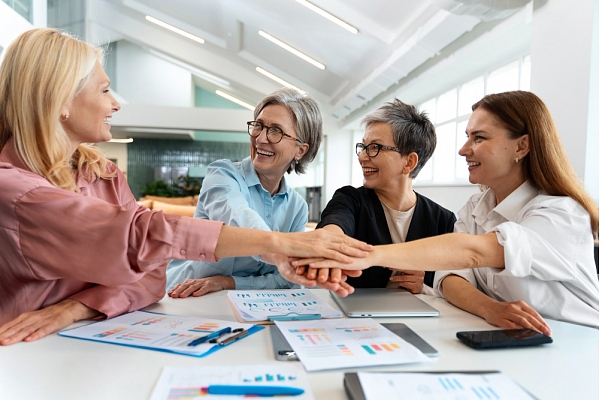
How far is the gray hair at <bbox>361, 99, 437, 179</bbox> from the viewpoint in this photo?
80.2 inches

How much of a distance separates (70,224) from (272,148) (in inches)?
45.9

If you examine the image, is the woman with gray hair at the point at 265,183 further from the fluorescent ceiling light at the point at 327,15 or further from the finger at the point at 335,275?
the fluorescent ceiling light at the point at 327,15

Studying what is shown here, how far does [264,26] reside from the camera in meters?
6.95

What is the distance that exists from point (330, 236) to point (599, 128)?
1839 mm

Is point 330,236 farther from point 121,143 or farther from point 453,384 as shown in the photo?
point 121,143

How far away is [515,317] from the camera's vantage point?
1.17 m

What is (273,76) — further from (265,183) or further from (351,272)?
(351,272)

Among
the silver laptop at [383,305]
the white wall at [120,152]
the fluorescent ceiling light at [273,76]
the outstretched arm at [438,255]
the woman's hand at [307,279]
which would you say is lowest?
the silver laptop at [383,305]

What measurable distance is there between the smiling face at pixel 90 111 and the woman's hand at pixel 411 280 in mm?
1156

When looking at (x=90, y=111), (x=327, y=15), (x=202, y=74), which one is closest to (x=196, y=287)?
(x=90, y=111)

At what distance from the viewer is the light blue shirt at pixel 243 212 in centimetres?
179

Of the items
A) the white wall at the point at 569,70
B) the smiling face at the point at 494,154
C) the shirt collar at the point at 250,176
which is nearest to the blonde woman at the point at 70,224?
the smiling face at the point at 494,154

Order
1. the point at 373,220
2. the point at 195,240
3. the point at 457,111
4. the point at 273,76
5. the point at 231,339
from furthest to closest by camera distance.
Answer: the point at 273,76 → the point at 457,111 → the point at 373,220 → the point at 195,240 → the point at 231,339

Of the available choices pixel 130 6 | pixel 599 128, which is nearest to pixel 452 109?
pixel 599 128
